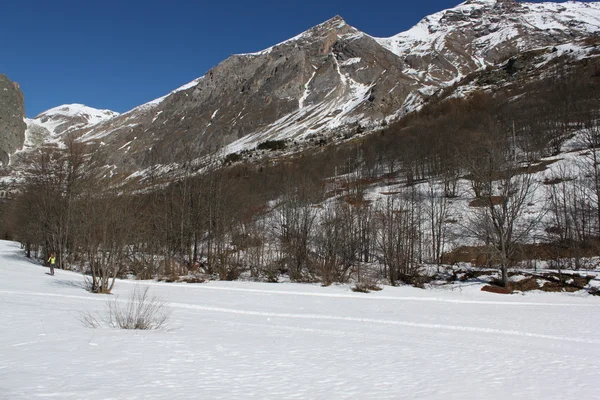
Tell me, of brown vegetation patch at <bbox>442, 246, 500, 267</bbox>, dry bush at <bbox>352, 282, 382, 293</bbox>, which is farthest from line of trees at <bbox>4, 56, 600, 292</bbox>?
dry bush at <bbox>352, 282, 382, 293</bbox>

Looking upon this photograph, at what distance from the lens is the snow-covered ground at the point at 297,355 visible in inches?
213

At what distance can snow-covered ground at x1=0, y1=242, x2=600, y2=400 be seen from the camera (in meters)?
5.41

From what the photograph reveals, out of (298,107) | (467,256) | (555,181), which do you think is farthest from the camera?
(298,107)

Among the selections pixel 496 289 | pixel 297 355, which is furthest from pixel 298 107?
pixel 297 355

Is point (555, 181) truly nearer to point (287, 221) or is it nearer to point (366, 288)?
point (287, 221)

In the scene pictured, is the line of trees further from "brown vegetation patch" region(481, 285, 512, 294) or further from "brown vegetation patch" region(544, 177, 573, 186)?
"brown vegetation patch" region(481, 285, 512, 294)

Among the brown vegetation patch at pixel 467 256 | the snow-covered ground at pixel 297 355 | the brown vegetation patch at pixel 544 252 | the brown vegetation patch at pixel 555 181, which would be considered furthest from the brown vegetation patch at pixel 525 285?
the brown vegetation patch at pixel 555 181

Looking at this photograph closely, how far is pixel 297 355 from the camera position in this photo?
7.75m

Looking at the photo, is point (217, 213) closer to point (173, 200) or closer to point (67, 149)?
point (173, 200)

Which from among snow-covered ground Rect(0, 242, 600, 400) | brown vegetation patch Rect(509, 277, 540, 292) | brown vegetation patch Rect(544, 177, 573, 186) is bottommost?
brown vegetation patch Rect(509, 277, 540, 292)

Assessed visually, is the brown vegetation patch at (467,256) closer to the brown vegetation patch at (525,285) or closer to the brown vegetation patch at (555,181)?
the brown vegetation patch at (525,285)

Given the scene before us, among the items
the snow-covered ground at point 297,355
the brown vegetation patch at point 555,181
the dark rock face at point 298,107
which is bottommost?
the snow-covered ground at point 297,355

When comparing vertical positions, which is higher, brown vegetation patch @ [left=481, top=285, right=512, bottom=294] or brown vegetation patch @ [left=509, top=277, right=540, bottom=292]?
brown vegetation patch @ [left=509, top=277, right=540, bottom=292]

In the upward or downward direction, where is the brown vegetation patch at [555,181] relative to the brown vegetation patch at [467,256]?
upward
